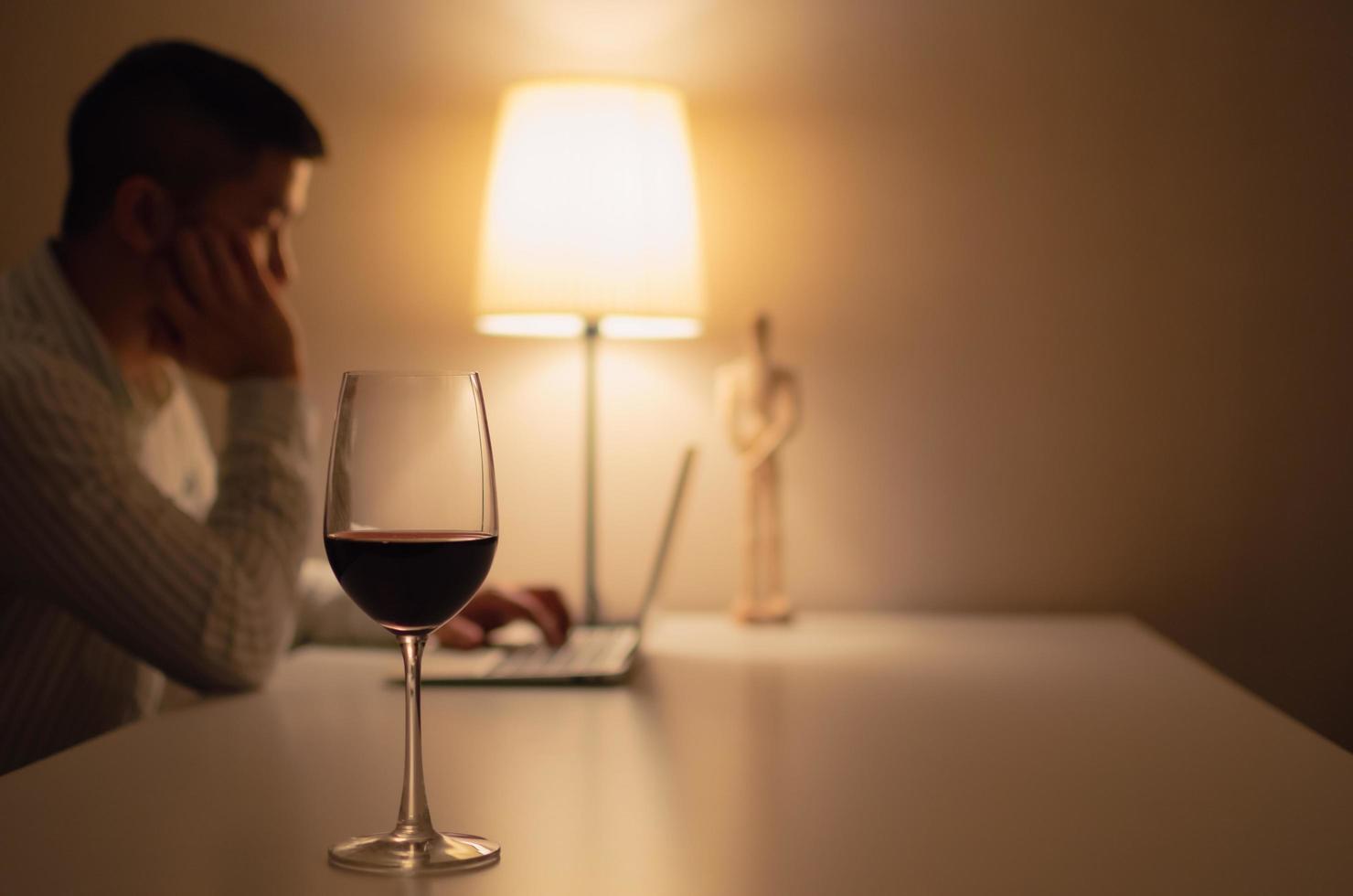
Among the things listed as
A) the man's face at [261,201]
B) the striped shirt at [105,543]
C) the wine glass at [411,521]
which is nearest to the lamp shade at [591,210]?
the man's face at [261,201]

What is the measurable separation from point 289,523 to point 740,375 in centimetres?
61

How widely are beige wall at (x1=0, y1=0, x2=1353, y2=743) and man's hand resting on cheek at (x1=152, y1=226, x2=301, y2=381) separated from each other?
0.39 m

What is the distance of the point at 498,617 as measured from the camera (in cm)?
141

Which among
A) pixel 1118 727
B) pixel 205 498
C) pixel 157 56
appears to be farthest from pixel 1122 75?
pixel 205 498

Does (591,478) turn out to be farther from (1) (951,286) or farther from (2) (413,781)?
(2) (413,781)

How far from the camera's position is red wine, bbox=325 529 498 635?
62cm

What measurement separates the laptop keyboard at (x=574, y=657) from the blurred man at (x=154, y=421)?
4 cm

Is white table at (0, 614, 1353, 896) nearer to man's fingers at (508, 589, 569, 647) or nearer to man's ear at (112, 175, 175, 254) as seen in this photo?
man's fingers at (508, 589, 569, 647)

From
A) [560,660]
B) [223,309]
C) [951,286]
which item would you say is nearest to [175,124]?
[223,309]

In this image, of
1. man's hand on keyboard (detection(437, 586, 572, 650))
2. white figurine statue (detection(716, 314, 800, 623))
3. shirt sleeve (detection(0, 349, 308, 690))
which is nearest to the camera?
shirt sleeve (detection(0, 349, 308, 690))

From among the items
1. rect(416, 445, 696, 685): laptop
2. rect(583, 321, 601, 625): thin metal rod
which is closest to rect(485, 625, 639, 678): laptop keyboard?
rect(416, 445, 696, 685): laptop

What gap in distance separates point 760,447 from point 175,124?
29.8 inches

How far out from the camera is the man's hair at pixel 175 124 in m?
1.42

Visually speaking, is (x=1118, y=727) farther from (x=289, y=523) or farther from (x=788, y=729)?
(x=289, y=523)
